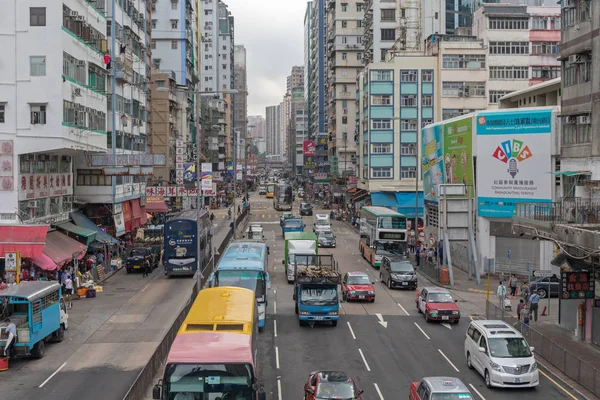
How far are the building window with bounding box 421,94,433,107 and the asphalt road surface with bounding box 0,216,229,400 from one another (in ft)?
152

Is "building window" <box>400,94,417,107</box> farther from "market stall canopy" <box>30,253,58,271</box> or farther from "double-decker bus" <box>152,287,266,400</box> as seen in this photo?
"double-decker bus" <box>152,287,266,400</box>

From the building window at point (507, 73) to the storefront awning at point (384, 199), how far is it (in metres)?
17.9

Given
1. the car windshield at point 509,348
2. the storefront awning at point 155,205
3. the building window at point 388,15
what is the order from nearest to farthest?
the car windshield at point 509,348, the storefront awning at point 155,205, the building window at point 388,15

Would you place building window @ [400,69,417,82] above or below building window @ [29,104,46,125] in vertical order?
above

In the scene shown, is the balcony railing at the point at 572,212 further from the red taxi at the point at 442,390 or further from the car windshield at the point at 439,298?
the red taxi at the point at 442,390

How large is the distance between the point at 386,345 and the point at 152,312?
494 inches

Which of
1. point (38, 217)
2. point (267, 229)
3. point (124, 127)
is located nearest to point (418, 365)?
point (38, 217)

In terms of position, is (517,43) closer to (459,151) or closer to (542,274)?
(459,151)

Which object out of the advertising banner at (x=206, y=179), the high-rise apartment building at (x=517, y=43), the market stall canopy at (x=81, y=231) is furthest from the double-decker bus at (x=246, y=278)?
the high-rise apartment building at (x=517, y=43)

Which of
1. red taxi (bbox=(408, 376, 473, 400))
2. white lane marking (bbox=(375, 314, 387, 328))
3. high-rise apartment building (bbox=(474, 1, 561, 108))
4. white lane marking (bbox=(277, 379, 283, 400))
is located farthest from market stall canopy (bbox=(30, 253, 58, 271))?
high-rise apartment building (bbox=(474, 1, 561, 108))

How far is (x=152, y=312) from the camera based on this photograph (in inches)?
1342

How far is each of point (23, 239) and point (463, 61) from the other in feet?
179

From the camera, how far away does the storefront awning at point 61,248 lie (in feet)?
121

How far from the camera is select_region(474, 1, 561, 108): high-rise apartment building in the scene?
68438 mm
